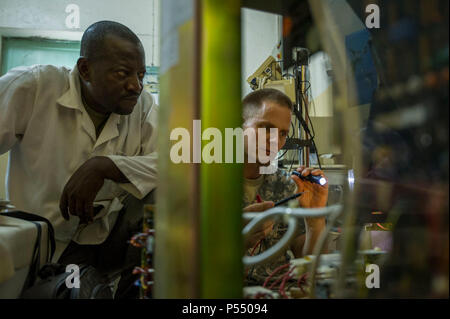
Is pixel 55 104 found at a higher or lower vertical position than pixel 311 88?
lower

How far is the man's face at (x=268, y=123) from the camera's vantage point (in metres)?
1.43

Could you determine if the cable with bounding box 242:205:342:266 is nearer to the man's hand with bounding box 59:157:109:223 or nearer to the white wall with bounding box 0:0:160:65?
the man's hand with bounding box 59:157:109:223

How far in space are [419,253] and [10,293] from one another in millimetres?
660

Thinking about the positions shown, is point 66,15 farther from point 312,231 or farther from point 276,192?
point 312,231

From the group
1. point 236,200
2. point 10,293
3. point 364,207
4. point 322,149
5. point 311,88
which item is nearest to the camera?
point 236,200

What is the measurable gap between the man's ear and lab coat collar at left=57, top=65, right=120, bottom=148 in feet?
0.12

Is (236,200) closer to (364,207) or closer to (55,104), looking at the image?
(364,207)

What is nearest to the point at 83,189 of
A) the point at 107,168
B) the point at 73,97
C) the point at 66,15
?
the point at 107,168

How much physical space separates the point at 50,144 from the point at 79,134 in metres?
0.11

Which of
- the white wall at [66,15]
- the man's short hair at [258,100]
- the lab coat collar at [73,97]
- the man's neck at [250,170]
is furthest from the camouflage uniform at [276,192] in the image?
the white wall at [66,15]

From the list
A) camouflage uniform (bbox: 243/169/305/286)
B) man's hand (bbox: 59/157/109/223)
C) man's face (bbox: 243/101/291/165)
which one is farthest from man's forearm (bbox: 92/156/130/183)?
man's face (bbox: 243/101/291/165)

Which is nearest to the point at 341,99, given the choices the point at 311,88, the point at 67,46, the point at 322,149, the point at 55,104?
the point at 55,104

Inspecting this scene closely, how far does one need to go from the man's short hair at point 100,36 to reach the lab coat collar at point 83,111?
5.0 inches

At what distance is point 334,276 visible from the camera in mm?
571
